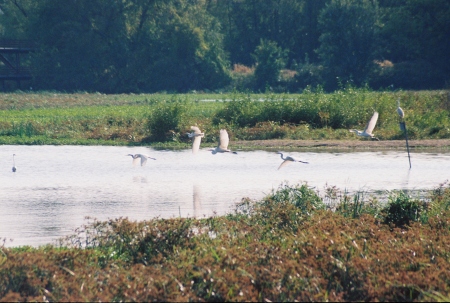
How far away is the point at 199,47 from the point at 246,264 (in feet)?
168

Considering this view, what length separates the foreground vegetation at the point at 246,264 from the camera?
635 centimetres

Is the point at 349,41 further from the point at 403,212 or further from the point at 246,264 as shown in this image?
the point at 246,264

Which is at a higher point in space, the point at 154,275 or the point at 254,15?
the point at 254,15

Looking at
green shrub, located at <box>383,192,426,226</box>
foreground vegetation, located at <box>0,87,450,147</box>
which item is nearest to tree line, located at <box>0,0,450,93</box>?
foreground vegetation, located at <box>0,87,450,147</box>

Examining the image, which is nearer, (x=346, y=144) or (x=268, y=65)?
(x=346, y=144)

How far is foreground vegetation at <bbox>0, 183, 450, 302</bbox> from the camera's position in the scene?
20.8ft

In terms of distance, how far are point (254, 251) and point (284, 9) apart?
5695 cm

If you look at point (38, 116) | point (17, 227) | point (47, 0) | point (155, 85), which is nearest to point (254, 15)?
point (155, 85)

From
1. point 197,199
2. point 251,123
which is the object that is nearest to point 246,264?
point 197,199

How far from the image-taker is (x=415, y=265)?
6.99m

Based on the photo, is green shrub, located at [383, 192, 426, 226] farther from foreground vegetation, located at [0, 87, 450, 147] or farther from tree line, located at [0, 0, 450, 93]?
tree line, located at [0, 0, 450, 93]

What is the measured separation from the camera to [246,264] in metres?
7.02

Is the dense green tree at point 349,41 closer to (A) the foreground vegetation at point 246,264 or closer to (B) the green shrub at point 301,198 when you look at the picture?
(B) the green shrub at point 301,198

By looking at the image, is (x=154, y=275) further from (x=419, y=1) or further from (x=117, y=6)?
(x=117, y=6)
